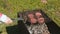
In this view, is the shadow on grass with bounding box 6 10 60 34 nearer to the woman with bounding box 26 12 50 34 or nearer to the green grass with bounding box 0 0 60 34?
the woman with bounding box 26 12 50 34

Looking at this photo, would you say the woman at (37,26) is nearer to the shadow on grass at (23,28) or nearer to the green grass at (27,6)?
the shadow on grass at (23,28)

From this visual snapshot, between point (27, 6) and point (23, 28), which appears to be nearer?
point (23, 28)

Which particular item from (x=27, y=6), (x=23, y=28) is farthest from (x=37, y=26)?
(x=27, y=6)

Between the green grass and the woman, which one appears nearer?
the woman

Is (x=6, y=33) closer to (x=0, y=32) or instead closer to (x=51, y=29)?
(x=0, y=32)

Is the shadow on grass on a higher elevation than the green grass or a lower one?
lower

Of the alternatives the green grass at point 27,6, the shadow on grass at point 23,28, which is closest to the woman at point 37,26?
the shadow on grass at point 23,28

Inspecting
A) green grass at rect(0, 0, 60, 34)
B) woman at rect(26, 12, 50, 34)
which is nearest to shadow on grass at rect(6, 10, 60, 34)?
woman at rect(26, 12, 50, 34)

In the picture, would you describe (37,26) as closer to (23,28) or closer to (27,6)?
(23,28)
